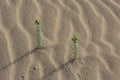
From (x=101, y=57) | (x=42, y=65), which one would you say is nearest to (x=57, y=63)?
(x=42, y=65)

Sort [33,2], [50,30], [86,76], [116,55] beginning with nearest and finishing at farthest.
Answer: [86,76] → [116,55] → [50,30] → [33,2]

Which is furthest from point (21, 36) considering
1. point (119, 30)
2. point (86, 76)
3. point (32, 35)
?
point (119, 30)

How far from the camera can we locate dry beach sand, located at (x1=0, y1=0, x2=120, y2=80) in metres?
3.95

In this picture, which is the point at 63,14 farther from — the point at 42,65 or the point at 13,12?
the point at 42,65

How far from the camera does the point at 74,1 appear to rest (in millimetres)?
4906

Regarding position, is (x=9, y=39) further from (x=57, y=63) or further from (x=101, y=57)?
(x=101, y=57)

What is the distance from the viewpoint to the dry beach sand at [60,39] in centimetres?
395

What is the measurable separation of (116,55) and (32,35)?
1109mm

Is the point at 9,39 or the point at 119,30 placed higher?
the point at 119,30

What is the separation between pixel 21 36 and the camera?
433 cm

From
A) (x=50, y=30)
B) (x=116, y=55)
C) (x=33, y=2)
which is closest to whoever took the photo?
(x=116, y=55)

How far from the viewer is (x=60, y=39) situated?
4336mm

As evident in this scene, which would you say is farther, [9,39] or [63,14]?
[63,14]

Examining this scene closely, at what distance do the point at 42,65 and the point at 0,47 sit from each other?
597 millimetres
